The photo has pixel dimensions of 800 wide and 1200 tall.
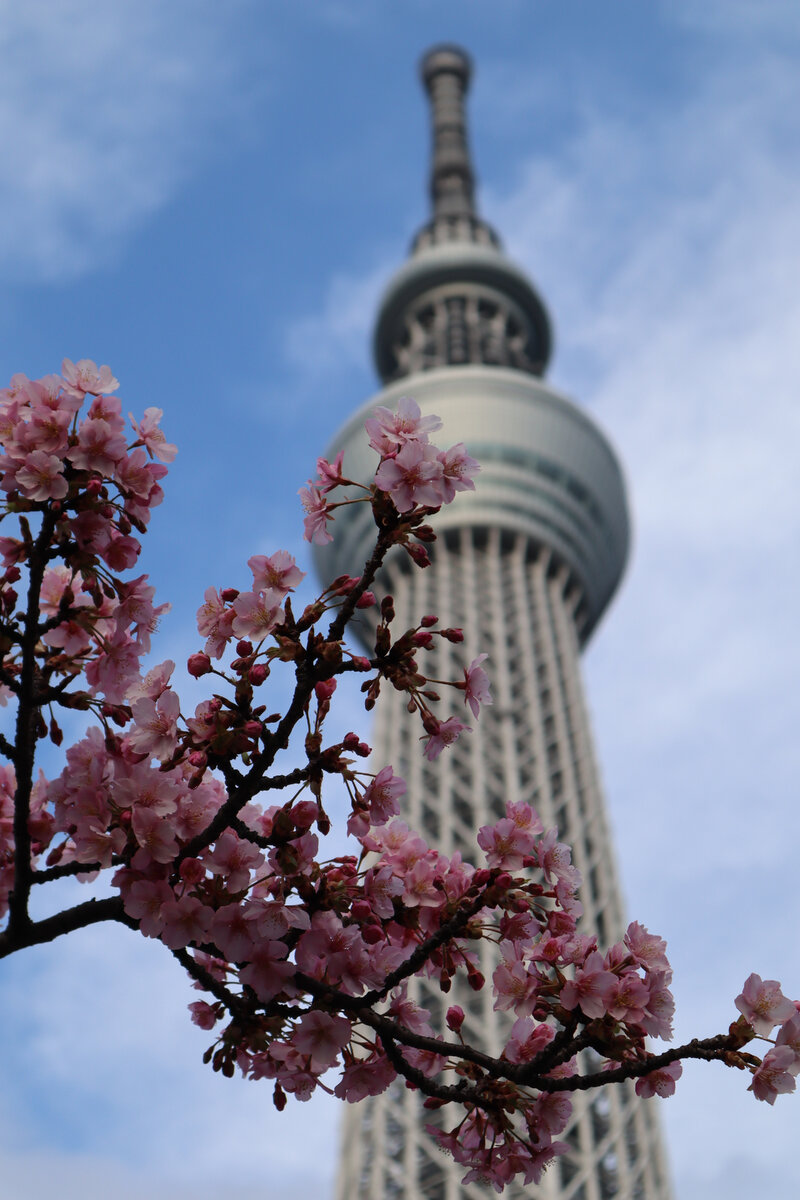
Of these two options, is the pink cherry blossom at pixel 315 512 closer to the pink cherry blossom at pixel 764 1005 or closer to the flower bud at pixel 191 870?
the flower bud at pixel 191 870

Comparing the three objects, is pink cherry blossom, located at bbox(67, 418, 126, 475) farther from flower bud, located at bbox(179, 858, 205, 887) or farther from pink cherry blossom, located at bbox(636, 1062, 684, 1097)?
pink cherry blossom, located at bbox(636, 1062, 684, 1097)

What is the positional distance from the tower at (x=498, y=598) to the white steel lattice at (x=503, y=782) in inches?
3.4

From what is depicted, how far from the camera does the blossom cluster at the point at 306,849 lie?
4.14m

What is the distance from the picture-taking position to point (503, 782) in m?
50.8

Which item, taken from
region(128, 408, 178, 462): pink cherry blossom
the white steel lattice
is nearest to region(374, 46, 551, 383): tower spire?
the white steel lattice

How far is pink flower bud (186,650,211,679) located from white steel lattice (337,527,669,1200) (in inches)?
1256

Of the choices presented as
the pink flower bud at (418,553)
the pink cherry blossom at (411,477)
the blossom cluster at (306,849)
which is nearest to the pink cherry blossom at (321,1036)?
the blossom cluster at (306,849)

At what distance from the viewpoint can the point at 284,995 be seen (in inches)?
168

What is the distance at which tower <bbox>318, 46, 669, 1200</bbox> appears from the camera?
4075 centimetres

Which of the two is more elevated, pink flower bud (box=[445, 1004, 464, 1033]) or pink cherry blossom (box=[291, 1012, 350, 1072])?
pink flower bud (box=[445, 1004, 464, 1033])

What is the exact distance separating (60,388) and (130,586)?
29.4 inches

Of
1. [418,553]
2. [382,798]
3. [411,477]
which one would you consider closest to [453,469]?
[411,477]

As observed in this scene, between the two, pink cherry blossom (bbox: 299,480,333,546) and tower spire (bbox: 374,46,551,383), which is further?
tower spire (bbox: 374,46,551,383)

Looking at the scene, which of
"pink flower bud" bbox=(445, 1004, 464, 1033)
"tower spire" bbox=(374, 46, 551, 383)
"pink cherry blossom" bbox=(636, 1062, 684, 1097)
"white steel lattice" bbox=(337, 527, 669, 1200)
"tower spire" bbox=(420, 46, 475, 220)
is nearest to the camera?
"pink cherry blossom" bbox=(636, 1062, 684, 1097)
